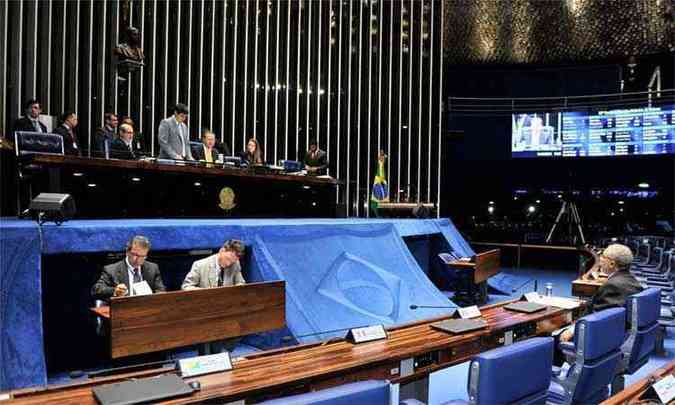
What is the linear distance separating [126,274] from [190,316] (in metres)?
0.57

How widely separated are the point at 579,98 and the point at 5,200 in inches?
461

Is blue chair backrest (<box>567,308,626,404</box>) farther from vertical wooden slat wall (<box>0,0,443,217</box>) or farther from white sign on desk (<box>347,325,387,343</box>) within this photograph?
vertical wooden slat wall (<box>0,0,443,217</box>)

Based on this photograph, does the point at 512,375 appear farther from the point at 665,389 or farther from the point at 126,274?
the point at 126,274

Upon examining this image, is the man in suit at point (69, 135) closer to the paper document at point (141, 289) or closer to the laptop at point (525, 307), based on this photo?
the paper document at point (141, 289)

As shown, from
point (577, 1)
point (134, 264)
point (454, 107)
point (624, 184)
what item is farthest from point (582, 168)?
point (134, 264)

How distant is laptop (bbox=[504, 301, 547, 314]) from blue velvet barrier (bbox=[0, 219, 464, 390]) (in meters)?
1.29

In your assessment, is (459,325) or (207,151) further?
(207,151)

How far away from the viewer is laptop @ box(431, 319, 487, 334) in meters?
2.77

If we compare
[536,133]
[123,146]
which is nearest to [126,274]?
[123,146]

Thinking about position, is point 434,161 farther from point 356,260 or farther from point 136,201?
point 136,201

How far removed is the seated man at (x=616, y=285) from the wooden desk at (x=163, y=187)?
13.6 feet

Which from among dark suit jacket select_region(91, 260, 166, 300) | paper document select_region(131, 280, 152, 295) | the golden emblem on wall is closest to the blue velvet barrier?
dark suit jacket select_region(91, 260, 166, 300)

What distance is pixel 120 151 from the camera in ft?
18.6

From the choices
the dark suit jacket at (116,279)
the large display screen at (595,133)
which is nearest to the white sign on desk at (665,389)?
the dark suit jacket at (116,279)
